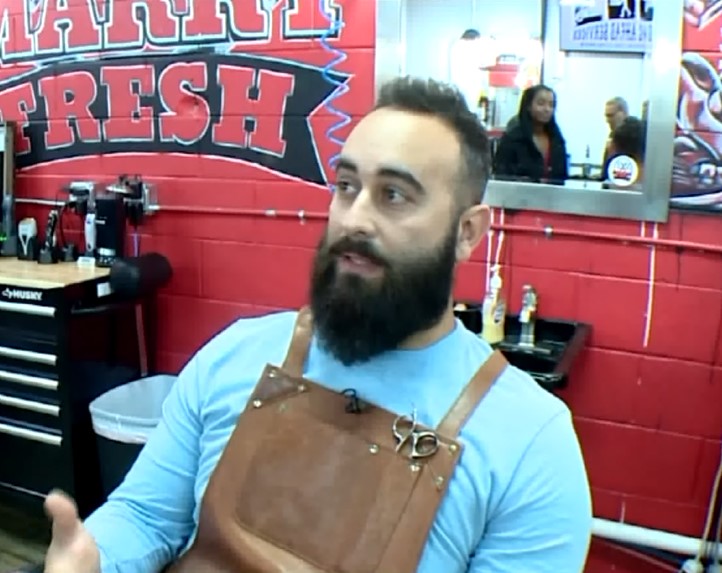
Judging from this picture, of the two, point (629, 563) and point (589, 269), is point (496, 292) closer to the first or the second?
point (589, 269)

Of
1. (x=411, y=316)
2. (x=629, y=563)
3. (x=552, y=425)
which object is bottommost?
(x=629, y=563)

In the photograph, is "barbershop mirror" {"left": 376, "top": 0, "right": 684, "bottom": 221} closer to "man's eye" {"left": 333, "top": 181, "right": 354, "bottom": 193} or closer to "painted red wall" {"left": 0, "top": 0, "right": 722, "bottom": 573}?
"painted red wall" {"left": 0, "top": 0, "right": 722, "bottom": 573}

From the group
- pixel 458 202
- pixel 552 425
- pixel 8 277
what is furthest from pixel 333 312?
pixel 8 277

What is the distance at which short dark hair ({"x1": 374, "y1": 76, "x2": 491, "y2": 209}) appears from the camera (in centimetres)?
126

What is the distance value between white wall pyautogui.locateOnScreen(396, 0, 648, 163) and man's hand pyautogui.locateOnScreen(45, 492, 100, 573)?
4.88 ft

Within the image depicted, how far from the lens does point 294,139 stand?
2523 mm

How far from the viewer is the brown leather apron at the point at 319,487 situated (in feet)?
3.74

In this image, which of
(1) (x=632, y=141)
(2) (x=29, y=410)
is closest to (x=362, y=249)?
(1) (x=632, y=141)

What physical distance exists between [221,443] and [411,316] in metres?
0.35

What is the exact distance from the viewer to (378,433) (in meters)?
1.20

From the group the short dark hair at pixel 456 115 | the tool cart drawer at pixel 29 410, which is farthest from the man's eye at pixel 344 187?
the tool cart drawer at pixel 29 410

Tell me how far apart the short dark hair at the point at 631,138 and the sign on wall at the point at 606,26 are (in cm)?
17

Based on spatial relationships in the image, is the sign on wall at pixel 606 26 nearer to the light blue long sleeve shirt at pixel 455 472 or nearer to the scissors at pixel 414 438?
the light blue long sleeve shirt at pixel 455 472

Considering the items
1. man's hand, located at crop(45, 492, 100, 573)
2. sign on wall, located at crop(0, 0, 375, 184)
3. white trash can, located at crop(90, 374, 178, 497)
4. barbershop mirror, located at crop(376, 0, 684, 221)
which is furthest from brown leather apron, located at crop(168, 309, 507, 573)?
sign on wall, located at crop(0, 0, 375, 184)
